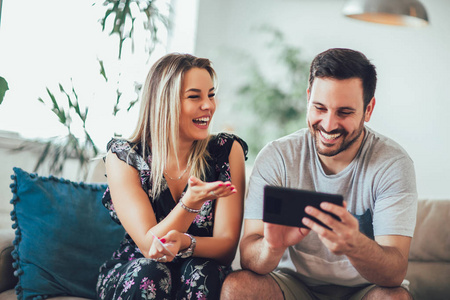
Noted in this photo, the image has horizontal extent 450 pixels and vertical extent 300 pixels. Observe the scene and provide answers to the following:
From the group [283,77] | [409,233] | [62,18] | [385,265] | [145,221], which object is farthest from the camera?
[283,77]

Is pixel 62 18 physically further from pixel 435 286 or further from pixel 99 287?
pixel 435 286

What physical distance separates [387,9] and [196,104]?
126 centimetres

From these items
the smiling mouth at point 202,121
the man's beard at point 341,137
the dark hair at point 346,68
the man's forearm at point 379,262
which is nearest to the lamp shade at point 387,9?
the dark hair at point 346,68

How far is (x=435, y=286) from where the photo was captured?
211cm

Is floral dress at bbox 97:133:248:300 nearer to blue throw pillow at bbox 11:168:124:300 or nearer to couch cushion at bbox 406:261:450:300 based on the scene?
blue throw pillow at bbox 11:168:124:300

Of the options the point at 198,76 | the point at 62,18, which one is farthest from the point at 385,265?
the point at 62,18

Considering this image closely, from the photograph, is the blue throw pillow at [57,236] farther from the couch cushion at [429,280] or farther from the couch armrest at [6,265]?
the couch cushion at [429,280]

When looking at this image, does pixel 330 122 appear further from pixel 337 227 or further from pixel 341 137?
pixel 337 227

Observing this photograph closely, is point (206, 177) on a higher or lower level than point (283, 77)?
lower

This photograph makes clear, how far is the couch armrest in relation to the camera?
1.86m

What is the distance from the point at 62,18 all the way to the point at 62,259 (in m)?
1.99

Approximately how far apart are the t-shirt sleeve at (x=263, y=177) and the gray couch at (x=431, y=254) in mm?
729

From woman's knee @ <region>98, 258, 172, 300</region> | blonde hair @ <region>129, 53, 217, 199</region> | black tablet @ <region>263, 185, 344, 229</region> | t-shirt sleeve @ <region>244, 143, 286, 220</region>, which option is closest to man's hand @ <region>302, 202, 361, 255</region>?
black tablet @ <region>263, 185, 344, 229</region>

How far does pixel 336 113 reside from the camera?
1.75 metres
